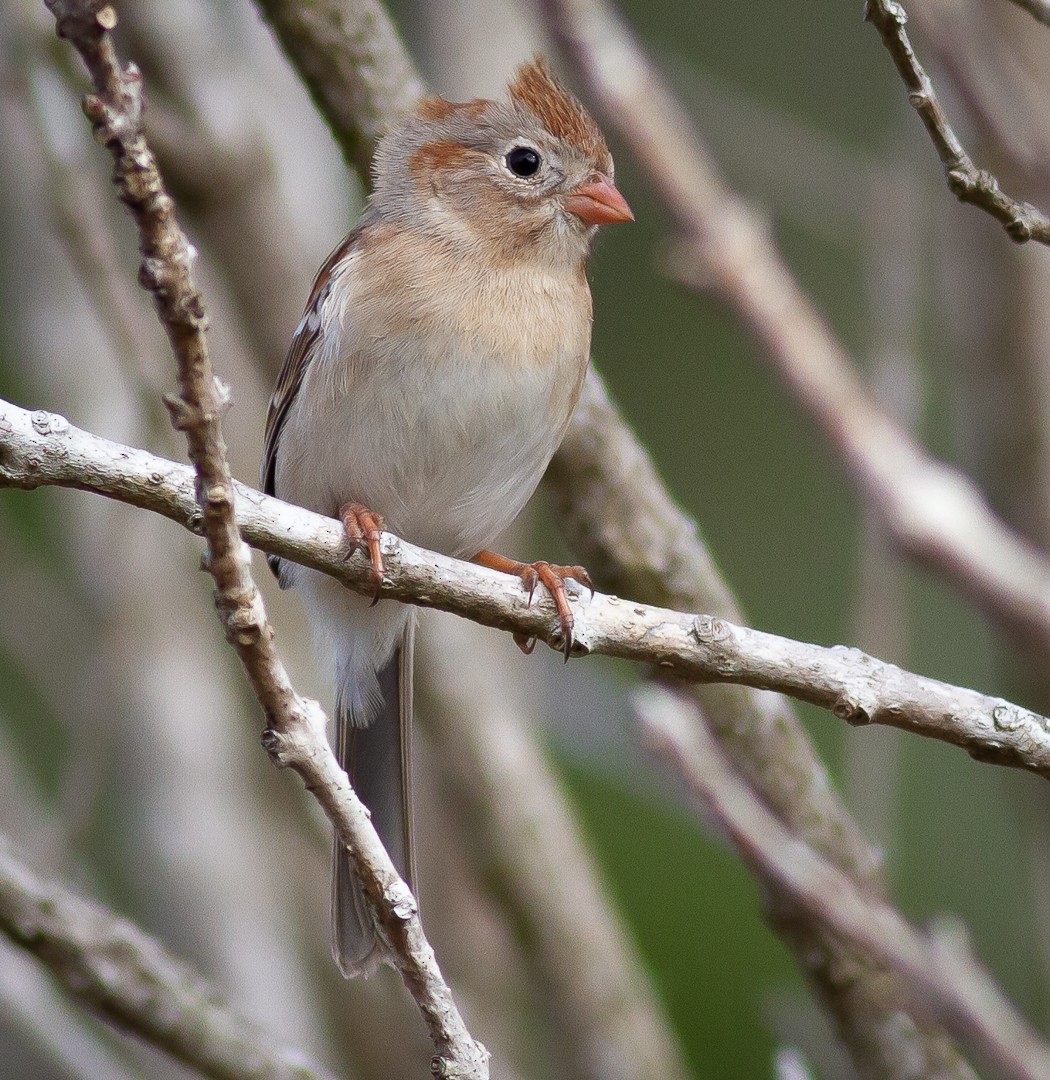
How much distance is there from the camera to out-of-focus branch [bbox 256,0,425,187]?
321 cm

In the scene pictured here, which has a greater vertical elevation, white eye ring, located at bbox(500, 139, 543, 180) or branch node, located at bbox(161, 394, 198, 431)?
white eye ring, located at bbox(500, 139, 543, 180)

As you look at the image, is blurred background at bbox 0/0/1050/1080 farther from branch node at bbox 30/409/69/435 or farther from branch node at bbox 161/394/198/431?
branch node at bbox 161/394/198/431

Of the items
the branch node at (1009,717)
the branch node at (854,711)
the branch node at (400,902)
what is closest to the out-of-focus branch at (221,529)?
the branch node at (400,902)

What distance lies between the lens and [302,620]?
191 inches

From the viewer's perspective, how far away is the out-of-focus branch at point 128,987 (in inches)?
105

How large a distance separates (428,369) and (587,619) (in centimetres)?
89

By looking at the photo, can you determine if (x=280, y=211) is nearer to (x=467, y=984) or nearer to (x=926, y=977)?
(x=467, y=984)

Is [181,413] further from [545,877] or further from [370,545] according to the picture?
[545,877]

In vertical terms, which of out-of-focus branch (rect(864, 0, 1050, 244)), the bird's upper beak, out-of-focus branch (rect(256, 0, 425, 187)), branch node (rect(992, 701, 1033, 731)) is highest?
the bird's upper beak

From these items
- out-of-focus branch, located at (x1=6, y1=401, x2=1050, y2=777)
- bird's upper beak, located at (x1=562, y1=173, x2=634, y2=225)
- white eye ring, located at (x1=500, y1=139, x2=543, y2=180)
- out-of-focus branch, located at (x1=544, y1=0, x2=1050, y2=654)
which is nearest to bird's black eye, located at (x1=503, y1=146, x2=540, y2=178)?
white eye ring, located at (x1=500, y1=139, x2=543, y2=180)

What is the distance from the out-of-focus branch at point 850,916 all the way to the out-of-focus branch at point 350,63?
1.46m

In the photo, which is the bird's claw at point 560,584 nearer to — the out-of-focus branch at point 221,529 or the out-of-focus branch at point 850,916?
the out-of-focus branch at point 850,916

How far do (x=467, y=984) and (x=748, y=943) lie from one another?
1906 mm

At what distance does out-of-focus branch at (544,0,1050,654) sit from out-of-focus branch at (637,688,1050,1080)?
1.84 ft
